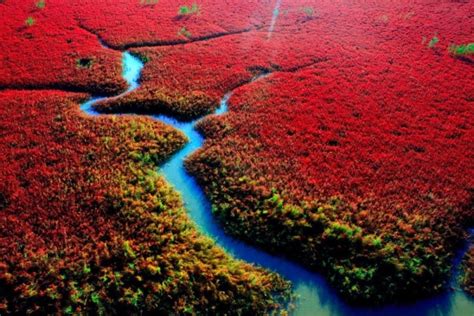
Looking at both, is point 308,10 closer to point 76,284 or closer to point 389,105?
point 389,105

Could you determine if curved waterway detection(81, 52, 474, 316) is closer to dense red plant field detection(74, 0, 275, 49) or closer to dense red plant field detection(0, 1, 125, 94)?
dense red plant field detection(0, 1, 125, 94)

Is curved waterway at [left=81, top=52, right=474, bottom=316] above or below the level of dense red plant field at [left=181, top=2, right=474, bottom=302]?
below

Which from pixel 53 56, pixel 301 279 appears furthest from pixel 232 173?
pixel 53 56

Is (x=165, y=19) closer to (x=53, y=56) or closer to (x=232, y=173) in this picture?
(x=53, y=56)

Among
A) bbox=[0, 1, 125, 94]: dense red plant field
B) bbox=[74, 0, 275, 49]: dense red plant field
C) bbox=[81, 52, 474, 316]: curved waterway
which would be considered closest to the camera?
bbox=[81, 52, 474, 316]: curved waterway

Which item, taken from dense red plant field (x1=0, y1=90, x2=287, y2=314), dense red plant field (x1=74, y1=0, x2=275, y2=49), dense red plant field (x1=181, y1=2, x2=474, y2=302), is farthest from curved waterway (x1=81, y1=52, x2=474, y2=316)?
dense red plant field (x1=74, y1=0, x2=275, y2=49)

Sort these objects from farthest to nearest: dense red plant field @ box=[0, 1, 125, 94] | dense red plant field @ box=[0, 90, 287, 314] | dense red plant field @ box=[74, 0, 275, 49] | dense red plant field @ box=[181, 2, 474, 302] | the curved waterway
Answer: dense red plant field @ box=[74, 0, 275, 49]
dense red plant field @ box=[0, 1, 125, 94]
dense red plant field @ box=[181, 2, 474, 302]
the curved waterway
dense red plant field @ box=[0, 90, 287, 314]
